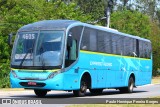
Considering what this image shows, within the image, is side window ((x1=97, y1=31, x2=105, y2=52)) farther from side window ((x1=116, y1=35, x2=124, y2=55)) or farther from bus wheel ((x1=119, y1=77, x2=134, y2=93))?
bus wheel ((x1=119, y1=77, x2=134, y2=93))

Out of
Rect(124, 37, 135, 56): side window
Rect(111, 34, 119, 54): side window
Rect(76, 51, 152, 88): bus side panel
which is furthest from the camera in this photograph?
Rect(124, 37, 135, 56): side window

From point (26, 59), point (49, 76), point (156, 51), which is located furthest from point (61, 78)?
point (156, 51)

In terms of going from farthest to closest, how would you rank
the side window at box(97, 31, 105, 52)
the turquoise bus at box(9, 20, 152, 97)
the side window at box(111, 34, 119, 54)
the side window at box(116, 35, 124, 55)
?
the side window at box(116, 35, 124, 55) → the side window at box(111, 34, 119, 54) → the side window at box(97, 31, 105, 52) → the turquoise bus at box(9, 20, 152, 97)

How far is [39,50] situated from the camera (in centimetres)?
1942

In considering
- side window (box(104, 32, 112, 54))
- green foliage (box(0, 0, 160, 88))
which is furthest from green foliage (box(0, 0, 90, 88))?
side window (box(104, 32, 112, 54))

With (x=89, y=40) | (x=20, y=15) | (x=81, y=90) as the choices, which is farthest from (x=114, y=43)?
(x=20, y=15)

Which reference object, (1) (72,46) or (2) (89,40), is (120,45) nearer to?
(2) (89,40)

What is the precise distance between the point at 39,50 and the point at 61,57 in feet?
3.58

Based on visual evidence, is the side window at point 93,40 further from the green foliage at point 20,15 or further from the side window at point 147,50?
the green foliage at point 20,15

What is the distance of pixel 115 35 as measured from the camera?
2462 centimetres

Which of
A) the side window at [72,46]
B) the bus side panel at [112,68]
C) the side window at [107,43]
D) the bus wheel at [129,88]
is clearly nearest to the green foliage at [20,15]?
the bus wheel at [129,88]

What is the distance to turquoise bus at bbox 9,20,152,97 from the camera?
62.6ft

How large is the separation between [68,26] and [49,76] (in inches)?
98.8

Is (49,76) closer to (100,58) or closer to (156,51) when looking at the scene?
(100,58)
